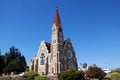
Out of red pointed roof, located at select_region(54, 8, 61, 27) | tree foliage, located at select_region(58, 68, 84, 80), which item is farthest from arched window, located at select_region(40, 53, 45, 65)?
tree foliage, located at select_region(58, 68, 84, 80)

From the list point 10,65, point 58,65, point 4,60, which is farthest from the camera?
point 4,60

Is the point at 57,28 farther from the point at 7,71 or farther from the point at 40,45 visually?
the point at 7,71

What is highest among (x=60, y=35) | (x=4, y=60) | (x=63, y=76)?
(x=60, y=35)

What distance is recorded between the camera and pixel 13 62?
76625mm

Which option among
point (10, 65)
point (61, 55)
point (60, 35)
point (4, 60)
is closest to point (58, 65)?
point (61, 55)

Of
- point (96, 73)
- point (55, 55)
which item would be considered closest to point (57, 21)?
point (55, 55)

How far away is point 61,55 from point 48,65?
5.44 m

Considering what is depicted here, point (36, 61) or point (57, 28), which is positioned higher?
point (57, 28)

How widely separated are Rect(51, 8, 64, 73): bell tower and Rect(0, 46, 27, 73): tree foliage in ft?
47.0

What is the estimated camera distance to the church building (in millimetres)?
70250

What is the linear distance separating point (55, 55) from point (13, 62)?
52.6 feet

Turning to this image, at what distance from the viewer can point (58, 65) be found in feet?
227

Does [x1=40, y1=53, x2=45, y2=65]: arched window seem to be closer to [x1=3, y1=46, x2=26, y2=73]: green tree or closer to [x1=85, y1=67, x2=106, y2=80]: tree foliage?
[x1=3, y1=46, x2=26, y2=73]: green tree

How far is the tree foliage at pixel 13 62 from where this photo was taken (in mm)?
75875
